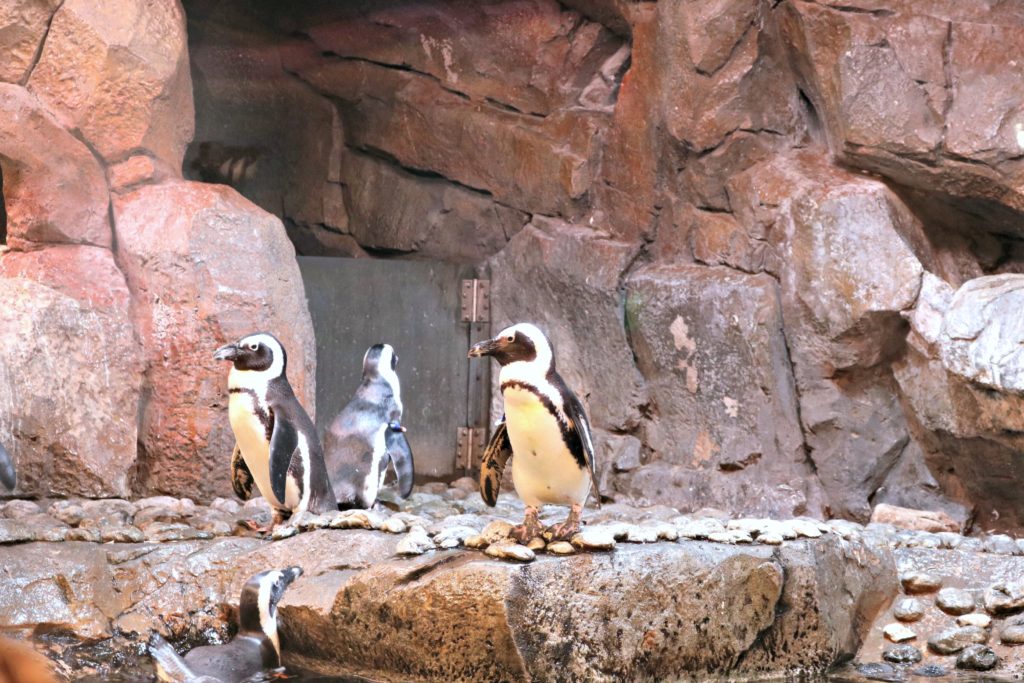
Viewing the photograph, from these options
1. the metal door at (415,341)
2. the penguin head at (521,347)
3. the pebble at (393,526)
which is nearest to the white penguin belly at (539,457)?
the penguin head at (521,347)

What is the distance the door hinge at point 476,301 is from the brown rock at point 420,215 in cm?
33

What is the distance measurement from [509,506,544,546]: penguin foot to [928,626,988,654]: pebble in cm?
153

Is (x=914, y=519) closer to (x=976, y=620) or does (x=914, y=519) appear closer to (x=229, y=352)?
(x=976, y=620)

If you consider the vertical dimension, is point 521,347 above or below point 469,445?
above

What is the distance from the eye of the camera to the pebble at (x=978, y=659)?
13.7 feet

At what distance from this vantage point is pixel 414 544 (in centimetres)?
404

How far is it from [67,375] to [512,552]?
3.15 m

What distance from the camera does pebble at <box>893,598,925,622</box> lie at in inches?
176

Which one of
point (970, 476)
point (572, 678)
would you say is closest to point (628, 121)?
point (970, 476)

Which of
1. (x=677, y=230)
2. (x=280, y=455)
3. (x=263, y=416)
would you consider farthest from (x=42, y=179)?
(x=677, y=230)

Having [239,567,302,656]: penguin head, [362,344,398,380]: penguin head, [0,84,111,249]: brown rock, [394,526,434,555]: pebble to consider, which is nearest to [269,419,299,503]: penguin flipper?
[239,567,302,656]: penguin head

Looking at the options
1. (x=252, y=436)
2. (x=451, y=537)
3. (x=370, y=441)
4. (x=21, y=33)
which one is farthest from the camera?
(x=21, y=33)

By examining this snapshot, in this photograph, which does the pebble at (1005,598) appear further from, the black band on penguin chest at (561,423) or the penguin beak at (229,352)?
the penguin beak at (229,352)

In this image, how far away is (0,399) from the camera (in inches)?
229
